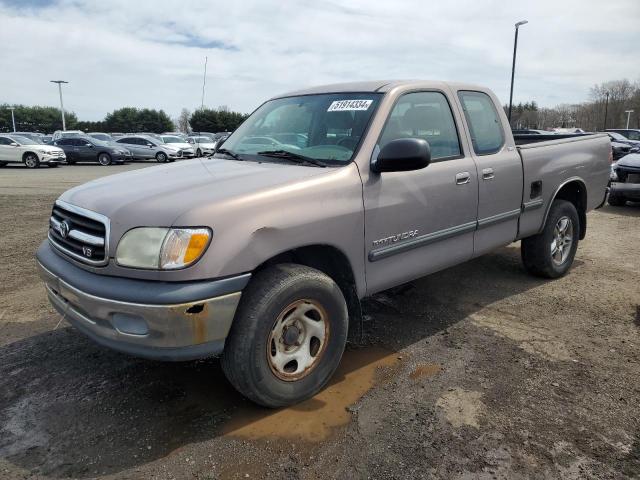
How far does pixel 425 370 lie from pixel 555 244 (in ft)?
8.54

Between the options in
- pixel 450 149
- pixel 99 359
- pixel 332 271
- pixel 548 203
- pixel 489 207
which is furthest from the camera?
pixel 548 203

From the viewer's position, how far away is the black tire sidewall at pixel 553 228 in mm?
4973

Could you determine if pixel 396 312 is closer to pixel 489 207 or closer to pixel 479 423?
pixel 489 207

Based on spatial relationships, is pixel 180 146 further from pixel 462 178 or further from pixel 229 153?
pixel 462 178

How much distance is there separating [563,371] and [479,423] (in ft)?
3.06

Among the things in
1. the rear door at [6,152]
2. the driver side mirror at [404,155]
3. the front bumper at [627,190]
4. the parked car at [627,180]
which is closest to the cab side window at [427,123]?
the driver side mirror at [404,155]

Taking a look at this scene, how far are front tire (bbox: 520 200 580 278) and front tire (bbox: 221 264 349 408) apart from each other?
2.82 metres

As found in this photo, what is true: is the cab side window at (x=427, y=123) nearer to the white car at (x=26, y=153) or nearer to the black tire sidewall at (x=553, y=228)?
the black tire sidewall at (x=553, y=228)

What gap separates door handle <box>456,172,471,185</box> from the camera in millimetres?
3771

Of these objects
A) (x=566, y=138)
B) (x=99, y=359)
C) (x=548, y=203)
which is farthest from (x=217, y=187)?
(x=566, y=138)

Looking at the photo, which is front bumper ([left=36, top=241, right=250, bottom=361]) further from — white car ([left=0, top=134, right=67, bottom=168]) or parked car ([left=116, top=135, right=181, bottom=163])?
parked car ([left=116, top=135, right=181, bottom=163])

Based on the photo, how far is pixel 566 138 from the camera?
529 cm

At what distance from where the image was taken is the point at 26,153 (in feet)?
72.7

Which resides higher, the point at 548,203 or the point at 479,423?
the point at 548,203
